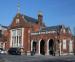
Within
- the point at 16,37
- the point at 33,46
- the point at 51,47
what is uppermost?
the point at 16,37

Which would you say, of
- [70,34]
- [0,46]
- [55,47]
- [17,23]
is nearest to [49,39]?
[55,47]

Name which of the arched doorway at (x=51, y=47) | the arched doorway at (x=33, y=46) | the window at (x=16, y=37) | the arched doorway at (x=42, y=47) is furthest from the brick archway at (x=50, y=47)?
the window at (x=16, y=37)

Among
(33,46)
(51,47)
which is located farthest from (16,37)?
(51,47)

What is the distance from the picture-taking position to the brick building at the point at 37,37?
5404 centimetres

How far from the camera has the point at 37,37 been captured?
56.3m

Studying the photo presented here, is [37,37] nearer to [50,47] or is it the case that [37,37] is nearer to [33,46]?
[33,46]

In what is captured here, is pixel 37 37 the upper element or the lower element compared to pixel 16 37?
lower

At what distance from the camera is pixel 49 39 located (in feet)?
178

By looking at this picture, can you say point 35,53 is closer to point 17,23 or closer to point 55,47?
point 55,47

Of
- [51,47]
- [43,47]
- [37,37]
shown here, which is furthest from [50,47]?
[37,37]

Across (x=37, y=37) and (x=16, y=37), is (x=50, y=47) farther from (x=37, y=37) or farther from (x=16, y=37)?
(x=16, y=37)

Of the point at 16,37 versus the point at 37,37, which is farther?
the point at 16,37

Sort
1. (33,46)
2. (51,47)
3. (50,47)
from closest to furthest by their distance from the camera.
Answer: (51,47) < (50,47) < (33,46)

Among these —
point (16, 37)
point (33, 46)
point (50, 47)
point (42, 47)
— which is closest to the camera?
point (50, 47)
